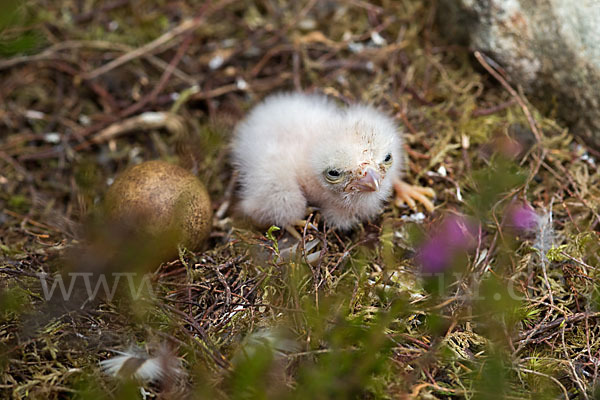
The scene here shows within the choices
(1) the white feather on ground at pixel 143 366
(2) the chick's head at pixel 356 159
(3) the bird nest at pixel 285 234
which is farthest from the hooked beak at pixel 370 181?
(1) the white feather on ground at pixel 143 366

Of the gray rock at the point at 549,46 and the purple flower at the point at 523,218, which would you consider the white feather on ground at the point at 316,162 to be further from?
the gray rock at the point at 549,46

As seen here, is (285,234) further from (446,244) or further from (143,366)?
(143,366)

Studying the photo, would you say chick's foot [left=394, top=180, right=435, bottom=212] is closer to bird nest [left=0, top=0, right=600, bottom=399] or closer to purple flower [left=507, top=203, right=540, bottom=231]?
bird nest [left=0, top=0, right=600, bottom=399]

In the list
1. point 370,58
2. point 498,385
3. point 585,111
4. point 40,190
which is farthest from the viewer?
point 370,58

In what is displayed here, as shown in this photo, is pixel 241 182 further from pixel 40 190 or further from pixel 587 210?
pixel 587 210

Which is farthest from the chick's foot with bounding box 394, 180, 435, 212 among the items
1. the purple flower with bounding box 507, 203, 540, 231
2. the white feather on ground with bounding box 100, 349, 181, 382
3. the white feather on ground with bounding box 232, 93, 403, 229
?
the white feather on ground with bounding box 100, 349, 181, 382

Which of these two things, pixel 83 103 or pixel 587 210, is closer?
pixel 587 210

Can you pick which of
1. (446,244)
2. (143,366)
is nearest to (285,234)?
(446,244)

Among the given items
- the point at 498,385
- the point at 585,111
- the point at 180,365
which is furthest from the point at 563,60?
the point at 180,365
